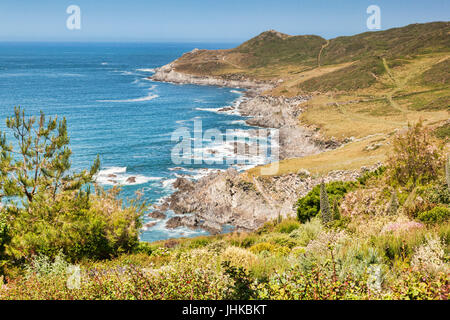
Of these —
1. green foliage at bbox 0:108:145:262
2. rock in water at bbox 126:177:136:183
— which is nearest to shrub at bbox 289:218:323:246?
green foliage at bbox 0:108:145:262

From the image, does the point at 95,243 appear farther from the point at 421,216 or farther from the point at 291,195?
the point at 291,195

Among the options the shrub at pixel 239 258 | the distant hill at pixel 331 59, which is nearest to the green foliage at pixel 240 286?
the shrub at pixel 239 258

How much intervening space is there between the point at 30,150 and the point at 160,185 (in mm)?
29420

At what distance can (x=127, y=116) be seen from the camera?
80.8 metres

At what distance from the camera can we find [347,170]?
1454 inches

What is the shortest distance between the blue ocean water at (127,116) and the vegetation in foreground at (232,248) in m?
14.4

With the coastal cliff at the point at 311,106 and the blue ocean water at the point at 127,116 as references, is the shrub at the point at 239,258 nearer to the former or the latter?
the blue ocean water at the point at 127,116

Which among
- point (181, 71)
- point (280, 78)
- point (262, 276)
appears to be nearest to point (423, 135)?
point (262, 276)

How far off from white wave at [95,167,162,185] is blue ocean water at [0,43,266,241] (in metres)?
0.12

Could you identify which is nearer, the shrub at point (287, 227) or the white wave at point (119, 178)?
the shrub at point (287, 227)

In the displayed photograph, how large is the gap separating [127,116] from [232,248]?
75.5 m

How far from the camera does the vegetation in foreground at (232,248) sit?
219 inches

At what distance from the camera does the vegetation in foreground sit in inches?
219

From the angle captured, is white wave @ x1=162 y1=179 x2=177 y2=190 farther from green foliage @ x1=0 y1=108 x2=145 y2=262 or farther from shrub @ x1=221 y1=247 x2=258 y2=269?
shrub @ x1=221 y1=247 x2=258 y2=269
